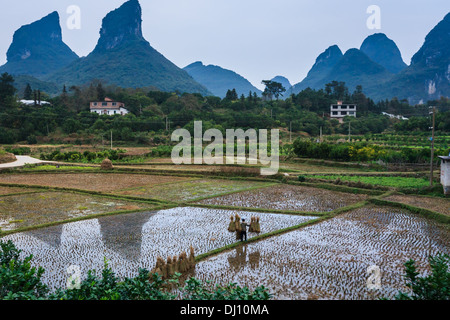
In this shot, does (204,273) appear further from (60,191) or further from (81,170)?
(81,170)

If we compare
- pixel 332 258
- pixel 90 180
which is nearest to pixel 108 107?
pixel 90 180

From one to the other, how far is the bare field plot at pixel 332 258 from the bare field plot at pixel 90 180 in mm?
13545

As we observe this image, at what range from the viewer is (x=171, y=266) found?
9.70 meters

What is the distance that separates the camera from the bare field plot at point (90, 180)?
2425 centimetres

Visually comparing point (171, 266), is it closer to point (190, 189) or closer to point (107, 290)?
point (107, 290)

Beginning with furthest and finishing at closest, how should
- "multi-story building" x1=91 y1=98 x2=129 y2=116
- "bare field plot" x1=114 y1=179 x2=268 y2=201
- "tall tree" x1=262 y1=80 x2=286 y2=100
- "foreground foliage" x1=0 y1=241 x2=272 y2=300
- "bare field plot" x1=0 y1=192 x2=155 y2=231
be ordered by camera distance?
"tall tree" x1=262 y1=80 x2=286 y2=100 → "multi-story building" x1=91 y1=98 x2=129 y2=116 → "bare field plot" x1=114 y1=179 x2=268 y2=201 → "bare field plot" x1=0 y1=192 x2=155 y2=231 → "foreground foliage" x1=0 y1=241 x2=272 y2=300

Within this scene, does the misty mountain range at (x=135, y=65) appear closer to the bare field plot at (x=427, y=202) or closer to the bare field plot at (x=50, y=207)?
the bare field plot at (x=50, y=207)

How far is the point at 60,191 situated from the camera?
22.7m

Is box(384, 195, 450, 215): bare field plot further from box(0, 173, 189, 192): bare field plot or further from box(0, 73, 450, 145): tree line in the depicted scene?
box(0, 73, 450, 145): tree line

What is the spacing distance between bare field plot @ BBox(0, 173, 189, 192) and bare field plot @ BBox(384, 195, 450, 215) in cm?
1447

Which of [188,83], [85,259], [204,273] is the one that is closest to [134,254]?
[85,259]

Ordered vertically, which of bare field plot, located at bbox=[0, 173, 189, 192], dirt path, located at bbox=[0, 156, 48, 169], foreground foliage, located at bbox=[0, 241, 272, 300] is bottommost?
bare field plot, located at bbox=[0, 173, 189, 192]

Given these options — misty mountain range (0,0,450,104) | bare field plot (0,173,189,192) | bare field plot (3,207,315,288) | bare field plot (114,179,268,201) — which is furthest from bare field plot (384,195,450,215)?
misty mountain range (0,0,450,104)

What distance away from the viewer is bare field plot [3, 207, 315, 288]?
1080 centimetres
